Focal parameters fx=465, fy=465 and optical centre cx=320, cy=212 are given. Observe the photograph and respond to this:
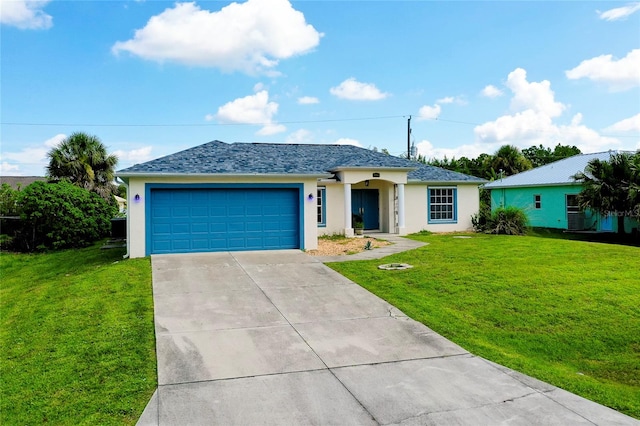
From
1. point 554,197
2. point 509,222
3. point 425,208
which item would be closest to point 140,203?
point 425,208

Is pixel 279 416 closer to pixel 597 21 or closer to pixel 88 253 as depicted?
pixel 88 253

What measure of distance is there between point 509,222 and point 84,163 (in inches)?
851

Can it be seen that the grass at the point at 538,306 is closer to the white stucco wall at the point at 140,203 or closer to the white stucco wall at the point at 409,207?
the white stucco wall at the point at 140,203

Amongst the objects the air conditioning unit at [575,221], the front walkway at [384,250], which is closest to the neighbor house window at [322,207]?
the front walkway at [384,250]

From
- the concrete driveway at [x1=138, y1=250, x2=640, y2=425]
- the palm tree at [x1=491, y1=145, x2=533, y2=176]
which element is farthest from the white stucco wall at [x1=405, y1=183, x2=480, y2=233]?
the palm tree at [x1=491, y1=145, x2=533, y2=176]

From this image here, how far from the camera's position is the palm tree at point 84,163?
24.5m

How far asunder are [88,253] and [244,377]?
1392cm

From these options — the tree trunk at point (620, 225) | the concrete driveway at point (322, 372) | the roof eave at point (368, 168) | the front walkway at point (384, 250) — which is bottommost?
the concrete driveway at point (322, 372)

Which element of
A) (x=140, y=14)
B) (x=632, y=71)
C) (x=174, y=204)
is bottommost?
(x=174, y=204)

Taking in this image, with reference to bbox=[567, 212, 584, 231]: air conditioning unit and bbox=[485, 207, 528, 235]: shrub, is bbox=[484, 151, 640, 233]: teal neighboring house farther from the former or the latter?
bbox=[485, 207, 528, 235]: shrub

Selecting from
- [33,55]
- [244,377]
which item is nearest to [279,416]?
[244,377]

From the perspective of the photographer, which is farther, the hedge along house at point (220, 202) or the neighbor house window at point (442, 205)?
the neighbor house window at point (442, 205)

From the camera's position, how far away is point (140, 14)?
53.5 feet

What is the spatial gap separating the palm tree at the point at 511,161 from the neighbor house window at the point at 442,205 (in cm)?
1672
